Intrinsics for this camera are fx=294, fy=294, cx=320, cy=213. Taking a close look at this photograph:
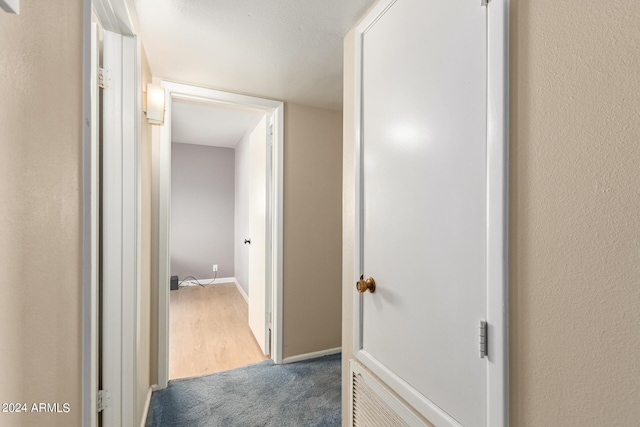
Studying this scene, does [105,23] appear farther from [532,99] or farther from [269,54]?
[532,99]

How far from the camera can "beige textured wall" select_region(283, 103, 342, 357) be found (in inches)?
95.0

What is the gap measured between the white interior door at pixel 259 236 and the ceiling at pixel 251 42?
0.59m

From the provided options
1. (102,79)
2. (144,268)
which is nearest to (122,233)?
Result: (144,268)

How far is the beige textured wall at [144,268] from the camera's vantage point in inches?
61.8

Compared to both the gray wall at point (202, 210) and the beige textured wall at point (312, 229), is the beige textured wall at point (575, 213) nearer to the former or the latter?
the beige textured wall at point (312, 229)

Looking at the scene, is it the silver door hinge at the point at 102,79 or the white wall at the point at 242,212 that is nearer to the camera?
the silver door hinge at the point at 102,79

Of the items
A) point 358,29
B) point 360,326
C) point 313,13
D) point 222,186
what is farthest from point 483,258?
point 222,186

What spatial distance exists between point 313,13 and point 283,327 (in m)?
2.14

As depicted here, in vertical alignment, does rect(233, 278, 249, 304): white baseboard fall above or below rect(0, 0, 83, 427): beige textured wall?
below

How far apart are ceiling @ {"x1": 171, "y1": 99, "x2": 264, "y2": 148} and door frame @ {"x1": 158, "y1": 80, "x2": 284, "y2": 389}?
0.52 metres

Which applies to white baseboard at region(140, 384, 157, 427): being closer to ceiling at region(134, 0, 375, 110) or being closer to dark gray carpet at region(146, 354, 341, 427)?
dark gray carpet at region(146, 354, 341, 427)

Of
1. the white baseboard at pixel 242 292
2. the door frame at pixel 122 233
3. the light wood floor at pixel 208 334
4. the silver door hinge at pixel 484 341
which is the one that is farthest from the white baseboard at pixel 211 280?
the silver door hinge at pixel 484 341

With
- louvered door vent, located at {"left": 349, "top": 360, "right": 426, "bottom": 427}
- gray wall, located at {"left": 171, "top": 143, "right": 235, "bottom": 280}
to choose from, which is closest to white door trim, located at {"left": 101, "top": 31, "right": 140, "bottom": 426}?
louvered door vent, located at {"left": 349, "top": 360, "right": 426, "bottom": 427}

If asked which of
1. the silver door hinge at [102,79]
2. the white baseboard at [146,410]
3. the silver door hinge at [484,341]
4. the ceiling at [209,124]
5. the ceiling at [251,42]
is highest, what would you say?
the ceiling at [209,124]
